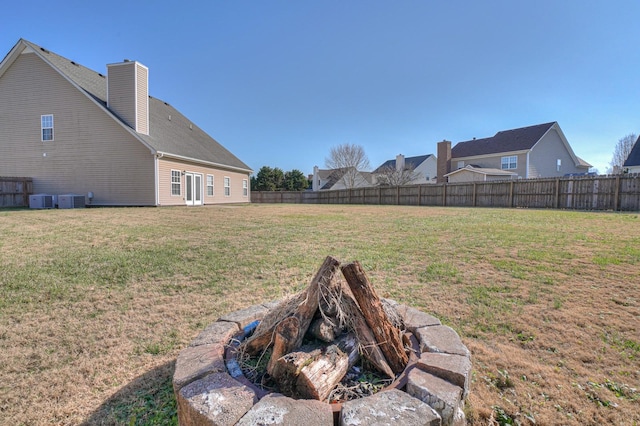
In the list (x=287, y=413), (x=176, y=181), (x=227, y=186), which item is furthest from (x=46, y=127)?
(x=287, y=413)

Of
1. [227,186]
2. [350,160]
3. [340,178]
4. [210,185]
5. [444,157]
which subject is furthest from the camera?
[340,178]

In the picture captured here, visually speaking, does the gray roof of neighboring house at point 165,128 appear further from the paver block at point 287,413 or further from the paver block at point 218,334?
the paver block at point 287,413

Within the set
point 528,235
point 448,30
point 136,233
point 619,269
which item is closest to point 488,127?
point 448,30

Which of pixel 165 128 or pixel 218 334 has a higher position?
pixel 165 128

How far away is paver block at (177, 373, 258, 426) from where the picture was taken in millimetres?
1246

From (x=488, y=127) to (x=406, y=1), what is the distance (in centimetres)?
2640

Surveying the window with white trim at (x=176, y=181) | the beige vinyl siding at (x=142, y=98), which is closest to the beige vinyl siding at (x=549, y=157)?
the window with white trim at (x=176, y=181)

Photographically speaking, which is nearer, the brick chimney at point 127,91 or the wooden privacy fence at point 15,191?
the wooden privacy fence at point 15,191

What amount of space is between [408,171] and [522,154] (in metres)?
10.7

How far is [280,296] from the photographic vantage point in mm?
3502

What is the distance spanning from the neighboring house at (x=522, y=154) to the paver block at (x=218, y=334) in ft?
100.0

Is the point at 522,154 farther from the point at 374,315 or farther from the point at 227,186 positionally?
the point at 374,315

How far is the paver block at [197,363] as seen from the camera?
1515mm

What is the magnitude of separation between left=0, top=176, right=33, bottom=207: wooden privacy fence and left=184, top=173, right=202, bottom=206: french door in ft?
23.9
